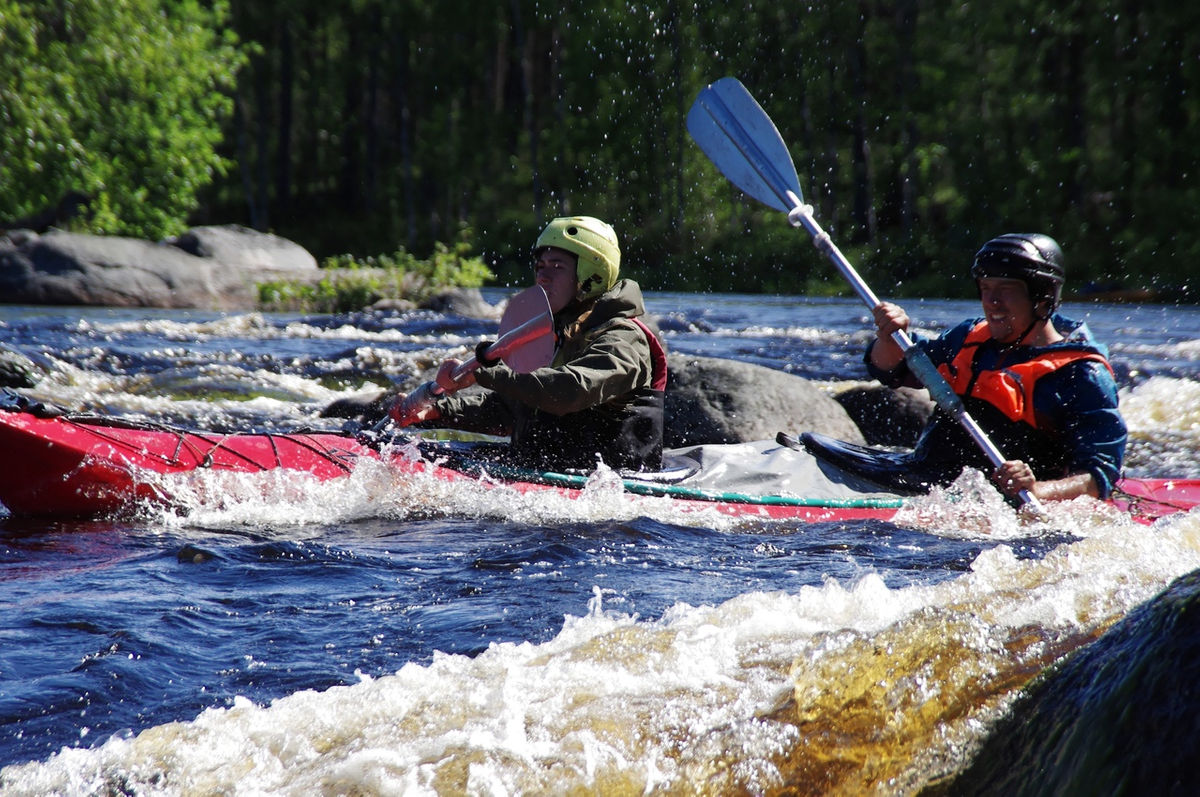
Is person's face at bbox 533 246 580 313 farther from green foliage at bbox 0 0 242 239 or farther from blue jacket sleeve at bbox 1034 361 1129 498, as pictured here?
green foliage at bbox 0 0 242 239

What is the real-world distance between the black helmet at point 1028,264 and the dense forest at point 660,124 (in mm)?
15731

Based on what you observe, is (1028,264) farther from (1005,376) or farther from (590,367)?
(590,367)

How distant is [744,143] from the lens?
20.5 ft

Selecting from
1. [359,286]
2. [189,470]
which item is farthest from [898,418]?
[359,286]

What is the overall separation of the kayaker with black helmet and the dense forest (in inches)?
610

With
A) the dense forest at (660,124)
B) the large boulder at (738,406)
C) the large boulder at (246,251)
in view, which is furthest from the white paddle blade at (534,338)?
the dense forest at (660,124)

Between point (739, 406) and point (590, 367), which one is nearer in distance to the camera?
point (590, 367)

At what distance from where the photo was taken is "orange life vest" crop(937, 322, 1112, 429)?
4.64 m

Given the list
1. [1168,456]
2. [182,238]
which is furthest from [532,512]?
[182,238]

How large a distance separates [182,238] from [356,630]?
17419 millimetres

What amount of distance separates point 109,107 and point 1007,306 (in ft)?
61.4

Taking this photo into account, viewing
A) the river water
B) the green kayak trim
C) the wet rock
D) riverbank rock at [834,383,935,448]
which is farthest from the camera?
the wet rock

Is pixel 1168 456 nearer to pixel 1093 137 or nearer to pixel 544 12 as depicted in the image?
pixel 1093 137

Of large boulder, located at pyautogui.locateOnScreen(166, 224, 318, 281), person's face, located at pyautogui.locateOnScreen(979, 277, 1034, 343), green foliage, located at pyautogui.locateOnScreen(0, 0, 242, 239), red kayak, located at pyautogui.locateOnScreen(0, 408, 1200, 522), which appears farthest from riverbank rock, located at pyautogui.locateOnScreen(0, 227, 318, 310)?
person's face, located at pyautogui.locateOnScreen(979, 277, 1034, 343)
